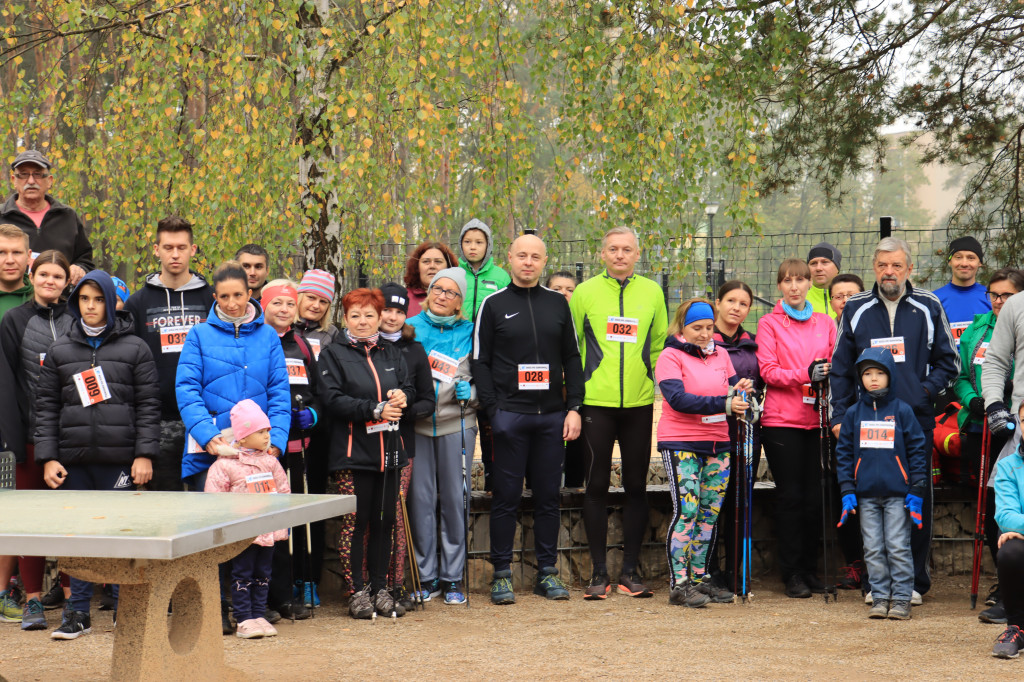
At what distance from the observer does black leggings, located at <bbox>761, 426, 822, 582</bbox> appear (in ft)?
19.3

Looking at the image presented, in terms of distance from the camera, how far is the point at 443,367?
588 centimetres

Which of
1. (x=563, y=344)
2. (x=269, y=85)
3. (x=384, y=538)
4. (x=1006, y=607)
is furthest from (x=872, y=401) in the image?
(x=269, y=85)

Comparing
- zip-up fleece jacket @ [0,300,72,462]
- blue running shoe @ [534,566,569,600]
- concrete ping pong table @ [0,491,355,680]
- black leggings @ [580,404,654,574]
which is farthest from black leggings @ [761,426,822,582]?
zip-up fleece jacket @ [0,300,72,462]

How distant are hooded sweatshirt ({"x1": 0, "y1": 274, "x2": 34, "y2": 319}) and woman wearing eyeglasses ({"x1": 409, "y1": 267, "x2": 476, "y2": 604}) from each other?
1952 millimetres

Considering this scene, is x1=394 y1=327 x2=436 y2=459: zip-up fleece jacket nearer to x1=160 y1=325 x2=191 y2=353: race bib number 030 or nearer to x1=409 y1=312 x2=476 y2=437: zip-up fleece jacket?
x1=409 y1=312 x2=476 y2=437: zip-up fleece jacket

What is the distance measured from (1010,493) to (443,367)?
2.82m

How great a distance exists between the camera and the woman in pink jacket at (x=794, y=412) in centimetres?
585

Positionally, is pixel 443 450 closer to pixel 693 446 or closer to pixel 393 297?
pixel 393 297

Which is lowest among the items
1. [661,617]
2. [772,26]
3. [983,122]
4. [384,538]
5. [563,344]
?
[661,617]

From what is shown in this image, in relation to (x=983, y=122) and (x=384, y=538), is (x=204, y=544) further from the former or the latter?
(x=983, y=122)

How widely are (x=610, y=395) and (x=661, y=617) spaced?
116cm

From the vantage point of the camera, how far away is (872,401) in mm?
5496

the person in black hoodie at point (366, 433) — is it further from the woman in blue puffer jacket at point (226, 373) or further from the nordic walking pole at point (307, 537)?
the woman in blue puffer jacket at point (226, 373)

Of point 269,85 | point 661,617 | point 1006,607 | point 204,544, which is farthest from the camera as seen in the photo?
point 269,85
